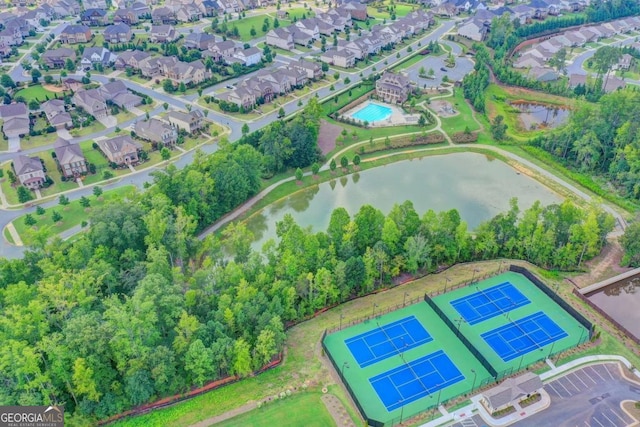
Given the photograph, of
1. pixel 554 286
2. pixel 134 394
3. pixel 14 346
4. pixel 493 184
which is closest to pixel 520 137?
pixel 493 184

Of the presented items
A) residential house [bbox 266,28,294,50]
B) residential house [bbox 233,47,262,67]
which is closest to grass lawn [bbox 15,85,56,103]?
residential house [bbox 233,47,262,67]

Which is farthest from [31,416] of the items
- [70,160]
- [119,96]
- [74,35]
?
[74,35]

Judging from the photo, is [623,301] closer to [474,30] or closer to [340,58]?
[340,58]

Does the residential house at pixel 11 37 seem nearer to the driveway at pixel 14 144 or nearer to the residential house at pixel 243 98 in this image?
the driveway at pixel 14 144

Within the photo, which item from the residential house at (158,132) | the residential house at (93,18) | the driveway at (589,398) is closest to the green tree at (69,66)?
the residential house at (93,18)

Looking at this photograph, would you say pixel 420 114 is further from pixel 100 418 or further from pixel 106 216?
pixel 100 418

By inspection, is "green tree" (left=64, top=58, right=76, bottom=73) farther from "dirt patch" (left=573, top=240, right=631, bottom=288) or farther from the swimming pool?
"dirt patch" (left=573, top=240, right=631, bottom=288)
